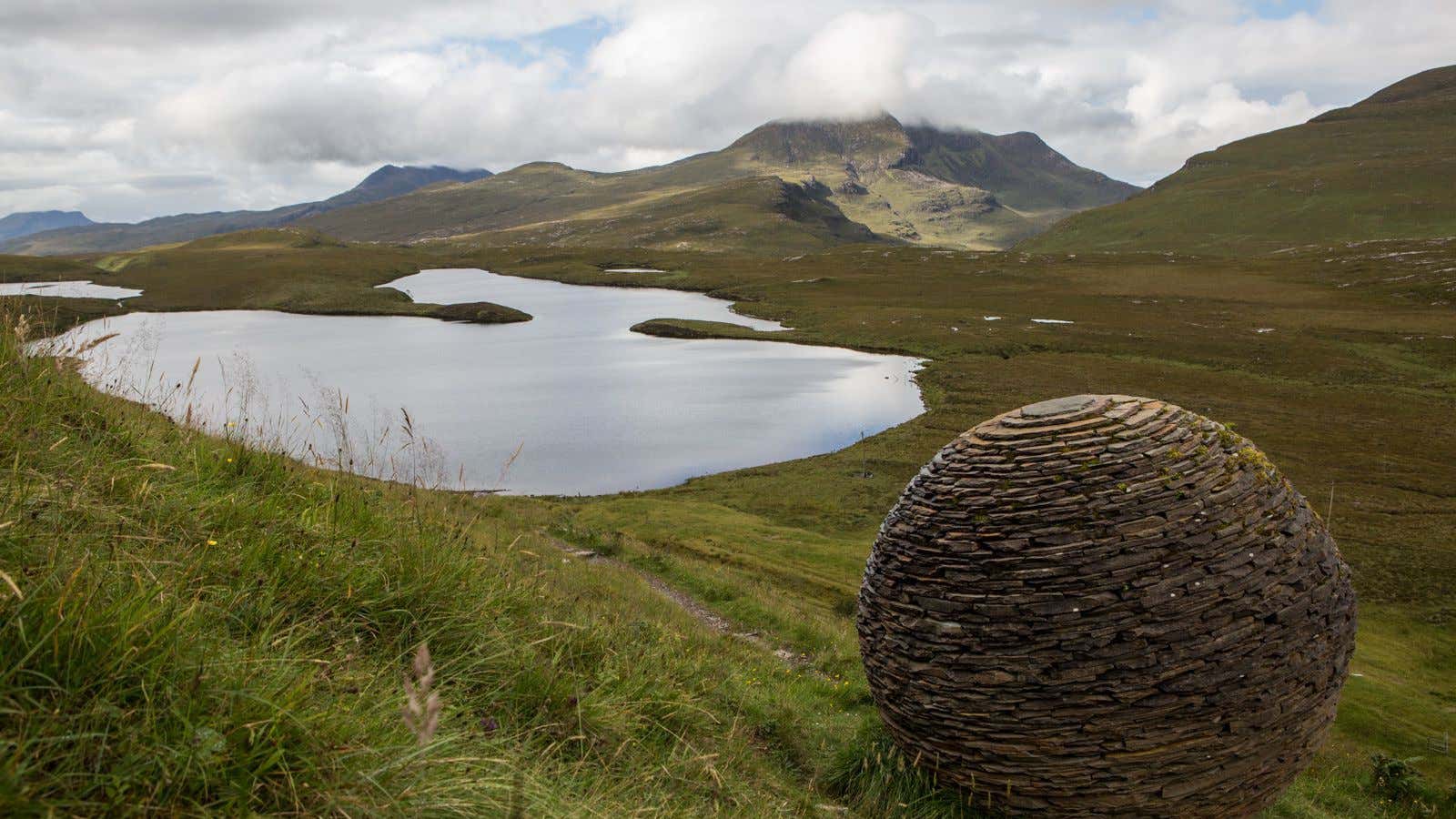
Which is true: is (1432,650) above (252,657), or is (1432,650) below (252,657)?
below

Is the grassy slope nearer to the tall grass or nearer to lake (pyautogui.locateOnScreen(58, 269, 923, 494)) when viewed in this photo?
lake (pyautogui.locateOnScreen(58, 269, 923, 494))

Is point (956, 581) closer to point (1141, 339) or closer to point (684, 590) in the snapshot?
point (684, 590)

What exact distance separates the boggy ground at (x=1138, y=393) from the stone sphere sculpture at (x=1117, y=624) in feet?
4.12

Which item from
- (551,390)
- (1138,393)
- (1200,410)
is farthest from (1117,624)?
(551,390)

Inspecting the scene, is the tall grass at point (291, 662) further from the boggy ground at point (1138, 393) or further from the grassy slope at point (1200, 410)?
the grassy slope at point (1200, 410)

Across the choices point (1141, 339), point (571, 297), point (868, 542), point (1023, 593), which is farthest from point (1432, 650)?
point (571, 297)

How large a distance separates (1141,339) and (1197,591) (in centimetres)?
7904

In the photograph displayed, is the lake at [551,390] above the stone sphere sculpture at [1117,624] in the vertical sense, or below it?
below

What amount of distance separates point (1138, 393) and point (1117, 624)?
182ft

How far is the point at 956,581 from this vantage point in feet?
27.3

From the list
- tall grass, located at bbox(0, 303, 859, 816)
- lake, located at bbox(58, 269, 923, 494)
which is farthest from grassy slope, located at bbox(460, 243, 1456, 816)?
tall grass, located at bbox(0, 303, 859, 816)

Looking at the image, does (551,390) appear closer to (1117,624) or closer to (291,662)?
(1117,624)

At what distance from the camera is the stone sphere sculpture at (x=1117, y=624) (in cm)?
776

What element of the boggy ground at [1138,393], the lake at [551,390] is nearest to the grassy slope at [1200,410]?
the boggy ground at [1138,393]
